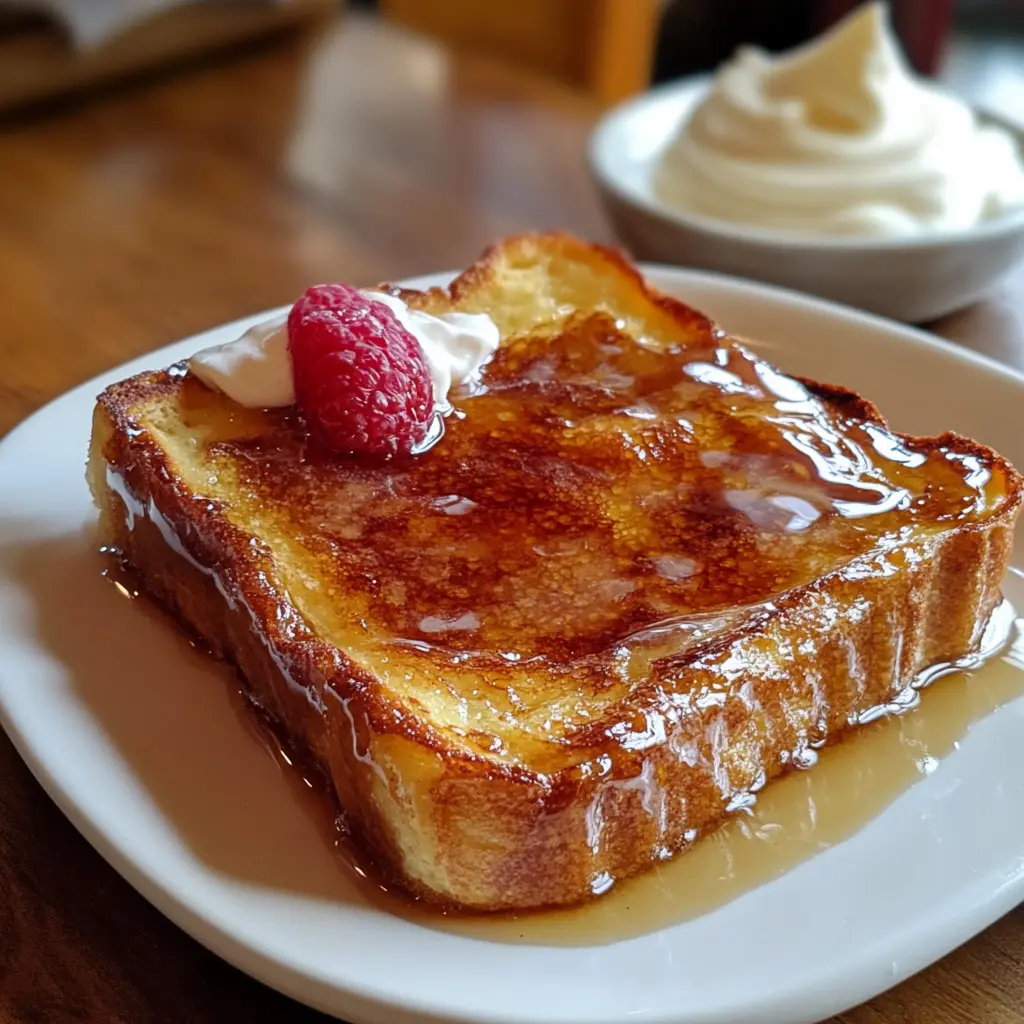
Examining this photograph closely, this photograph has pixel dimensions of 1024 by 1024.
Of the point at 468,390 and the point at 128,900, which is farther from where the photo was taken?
the point at 468,390

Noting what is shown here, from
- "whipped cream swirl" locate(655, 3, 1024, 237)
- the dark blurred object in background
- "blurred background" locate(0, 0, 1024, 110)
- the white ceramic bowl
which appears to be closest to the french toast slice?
the white ceramic bowl

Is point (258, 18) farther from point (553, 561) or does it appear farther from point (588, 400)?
point (553, 561)

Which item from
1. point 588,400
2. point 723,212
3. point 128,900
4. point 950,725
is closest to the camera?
point 128,900

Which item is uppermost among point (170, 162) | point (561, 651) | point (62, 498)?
point (561, 651)

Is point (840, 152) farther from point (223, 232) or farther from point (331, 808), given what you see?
point (331, 808)

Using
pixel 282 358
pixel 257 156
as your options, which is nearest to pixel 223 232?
pixel 257 156

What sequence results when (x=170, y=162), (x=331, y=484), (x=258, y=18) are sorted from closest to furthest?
(x=331, y=484) < (x=170, y=162) < (x=258, y=18)

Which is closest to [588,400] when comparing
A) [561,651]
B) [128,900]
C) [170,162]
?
[561,651]

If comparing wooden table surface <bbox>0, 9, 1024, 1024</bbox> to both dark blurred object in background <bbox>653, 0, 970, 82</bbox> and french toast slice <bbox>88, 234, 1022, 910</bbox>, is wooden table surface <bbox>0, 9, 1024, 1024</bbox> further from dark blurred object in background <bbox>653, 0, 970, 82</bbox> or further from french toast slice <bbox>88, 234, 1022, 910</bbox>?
dark blurred object in background <bbox>653, 0, 970, 82</bbox>
